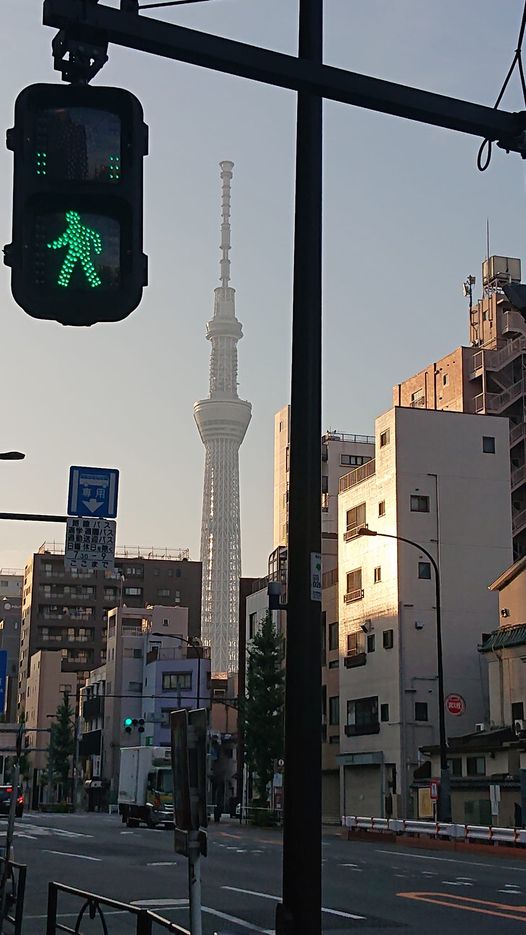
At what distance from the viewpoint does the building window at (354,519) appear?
69.9m

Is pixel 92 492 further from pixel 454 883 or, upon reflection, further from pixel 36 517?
pixel 454 883

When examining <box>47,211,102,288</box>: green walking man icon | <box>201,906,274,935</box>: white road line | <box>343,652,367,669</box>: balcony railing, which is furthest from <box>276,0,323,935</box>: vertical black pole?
<box>343,652,367,669</box>: balcony railing

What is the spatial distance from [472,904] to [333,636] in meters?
55.5

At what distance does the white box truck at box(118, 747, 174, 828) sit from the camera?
53.8 meters

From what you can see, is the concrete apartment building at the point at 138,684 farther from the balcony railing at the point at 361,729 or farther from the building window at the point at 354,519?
the balcony railing at the point at 361,729

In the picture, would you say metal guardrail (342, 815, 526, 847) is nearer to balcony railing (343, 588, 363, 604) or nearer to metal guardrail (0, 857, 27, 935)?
balcony railing (343, 588, 363, 604)

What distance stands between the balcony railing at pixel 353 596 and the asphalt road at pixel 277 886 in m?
33.3

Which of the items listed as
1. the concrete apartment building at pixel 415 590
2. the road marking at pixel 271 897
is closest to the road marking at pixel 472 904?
the road marking at pixel 271 897

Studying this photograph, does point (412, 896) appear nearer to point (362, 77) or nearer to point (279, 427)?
point (362, 77)

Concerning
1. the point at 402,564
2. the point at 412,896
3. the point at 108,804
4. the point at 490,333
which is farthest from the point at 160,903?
the point at 108,804

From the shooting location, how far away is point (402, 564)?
2539 inches

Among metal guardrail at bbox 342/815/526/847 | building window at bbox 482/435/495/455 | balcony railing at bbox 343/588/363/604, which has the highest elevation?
building window at bbox 482/435/495/455

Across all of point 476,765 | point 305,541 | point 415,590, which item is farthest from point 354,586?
point 305,541

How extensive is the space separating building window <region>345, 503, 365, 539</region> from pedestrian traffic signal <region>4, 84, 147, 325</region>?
63906mm
